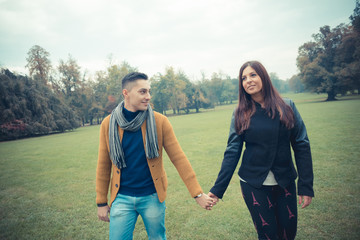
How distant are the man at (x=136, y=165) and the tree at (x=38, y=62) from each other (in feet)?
147

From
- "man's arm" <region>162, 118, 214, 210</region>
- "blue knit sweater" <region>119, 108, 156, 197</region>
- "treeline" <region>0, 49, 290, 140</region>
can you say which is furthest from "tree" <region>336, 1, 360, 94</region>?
"blue knit sweater" <region>119, 108, 156, 197</region>

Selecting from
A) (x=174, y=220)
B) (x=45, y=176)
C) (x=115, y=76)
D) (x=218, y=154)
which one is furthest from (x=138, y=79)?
(x=115, y=76)

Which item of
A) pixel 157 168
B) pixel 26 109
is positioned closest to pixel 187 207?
pixel 157 168

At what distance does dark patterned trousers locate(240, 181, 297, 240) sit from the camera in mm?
1926

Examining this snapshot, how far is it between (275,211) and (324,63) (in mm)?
49675

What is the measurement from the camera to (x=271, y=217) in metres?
1.93

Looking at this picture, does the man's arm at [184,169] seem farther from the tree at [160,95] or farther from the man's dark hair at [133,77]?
the tree at [160,95]

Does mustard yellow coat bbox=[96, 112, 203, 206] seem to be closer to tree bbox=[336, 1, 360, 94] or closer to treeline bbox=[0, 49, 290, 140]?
treeline bbox=[0, 49, 290, 140]

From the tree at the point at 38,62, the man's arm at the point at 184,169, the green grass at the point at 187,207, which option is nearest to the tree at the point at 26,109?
the tree at the point at 38,62

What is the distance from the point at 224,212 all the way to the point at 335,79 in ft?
153

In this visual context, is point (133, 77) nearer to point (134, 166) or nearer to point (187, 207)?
point (134, 166)

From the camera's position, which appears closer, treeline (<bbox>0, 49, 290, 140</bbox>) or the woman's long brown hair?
the woman's long brown hair

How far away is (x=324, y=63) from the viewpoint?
40281mm

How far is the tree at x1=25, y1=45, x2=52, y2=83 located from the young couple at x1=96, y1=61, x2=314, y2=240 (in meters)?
45.1
